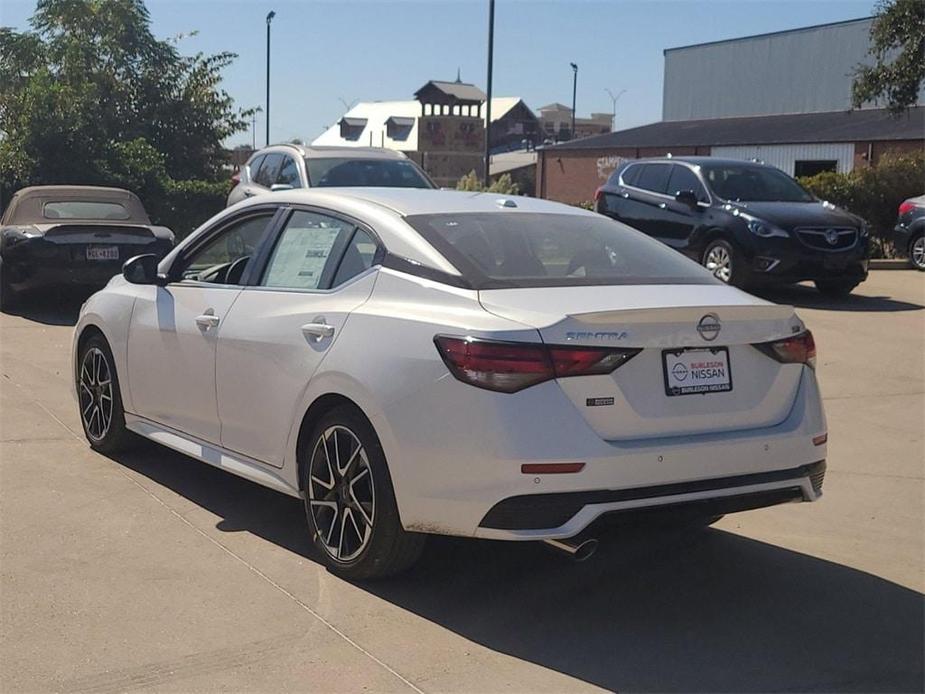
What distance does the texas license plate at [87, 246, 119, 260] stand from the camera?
11883 mm

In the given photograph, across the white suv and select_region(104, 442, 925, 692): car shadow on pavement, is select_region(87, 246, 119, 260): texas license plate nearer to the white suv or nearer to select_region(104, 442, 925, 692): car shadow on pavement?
the white suv

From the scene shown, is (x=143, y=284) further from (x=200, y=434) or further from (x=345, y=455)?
(x=345, y=455)

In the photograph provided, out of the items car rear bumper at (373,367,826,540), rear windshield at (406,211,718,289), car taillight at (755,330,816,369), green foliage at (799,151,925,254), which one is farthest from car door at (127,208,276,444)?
green foliage at (799,151,925,254)

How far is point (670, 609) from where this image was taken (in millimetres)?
4621

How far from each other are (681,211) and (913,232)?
511 centimetres

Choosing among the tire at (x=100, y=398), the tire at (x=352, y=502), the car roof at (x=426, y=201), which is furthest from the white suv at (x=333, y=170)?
the tire at (x=352, y=502)

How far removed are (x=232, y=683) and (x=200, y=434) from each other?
6.64 ft

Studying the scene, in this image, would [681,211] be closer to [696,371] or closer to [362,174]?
[362,174]

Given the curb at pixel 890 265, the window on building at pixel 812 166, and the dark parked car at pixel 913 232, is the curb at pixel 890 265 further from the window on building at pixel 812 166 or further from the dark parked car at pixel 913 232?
the window on building at pixel 812 166

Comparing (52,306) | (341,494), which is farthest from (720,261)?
(341,494)

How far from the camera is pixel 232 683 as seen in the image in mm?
3891

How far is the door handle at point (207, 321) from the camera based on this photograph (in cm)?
557

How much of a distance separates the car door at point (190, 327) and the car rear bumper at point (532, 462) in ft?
4.91

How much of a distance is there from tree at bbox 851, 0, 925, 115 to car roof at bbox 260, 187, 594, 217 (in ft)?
56.0
